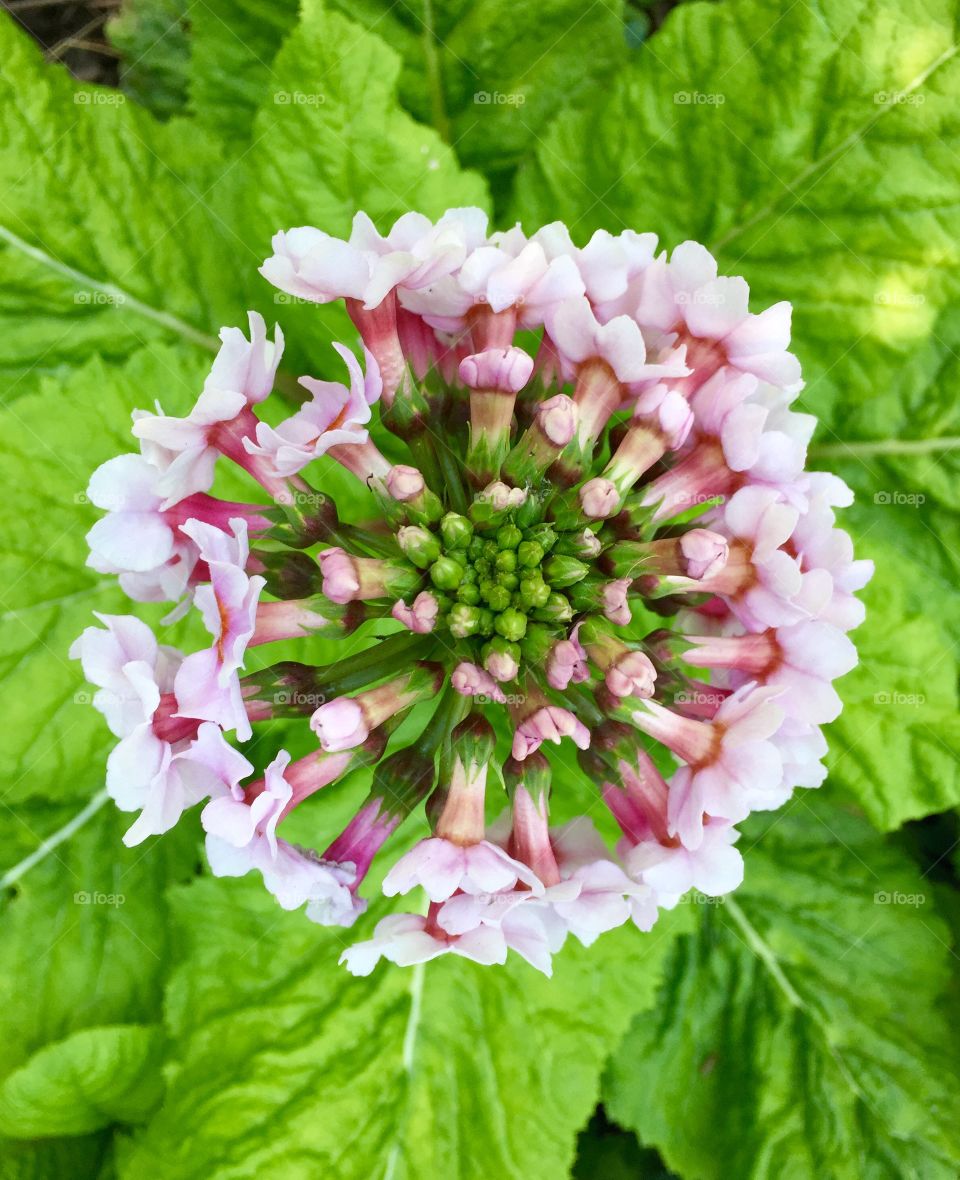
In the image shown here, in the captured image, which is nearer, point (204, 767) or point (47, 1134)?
point (204, 767)

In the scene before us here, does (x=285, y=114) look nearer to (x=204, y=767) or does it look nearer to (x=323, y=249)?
(x=323, y=249)

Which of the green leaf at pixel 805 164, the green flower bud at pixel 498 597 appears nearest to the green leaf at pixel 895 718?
the green leaf at pixel 805 164

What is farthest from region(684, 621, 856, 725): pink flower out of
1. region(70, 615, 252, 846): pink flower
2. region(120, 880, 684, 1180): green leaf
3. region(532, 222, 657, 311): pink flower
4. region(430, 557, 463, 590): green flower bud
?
region(120, 880, 684, 1180): green leaf

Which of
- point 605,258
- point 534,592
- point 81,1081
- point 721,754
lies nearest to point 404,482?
point 534,592

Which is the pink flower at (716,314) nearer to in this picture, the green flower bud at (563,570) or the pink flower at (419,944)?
the green flower bud at (563,570)

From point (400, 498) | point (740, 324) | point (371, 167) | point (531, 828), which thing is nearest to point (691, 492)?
point (740, 324)

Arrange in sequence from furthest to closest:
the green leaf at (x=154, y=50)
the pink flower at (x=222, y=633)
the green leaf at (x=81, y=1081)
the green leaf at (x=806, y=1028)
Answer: the green leaf at (x=154, y=50) → the green leaf at (x=806, y=1028) → the green leaf at (x=81, y=1081) → the pink flower at (x=222, y=633)

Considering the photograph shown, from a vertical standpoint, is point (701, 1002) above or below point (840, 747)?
below
